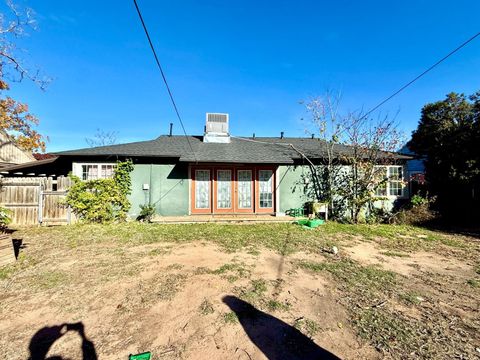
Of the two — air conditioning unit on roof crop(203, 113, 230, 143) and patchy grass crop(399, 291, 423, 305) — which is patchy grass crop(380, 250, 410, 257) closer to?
patchy grass crop(399, 291, 423, 305)

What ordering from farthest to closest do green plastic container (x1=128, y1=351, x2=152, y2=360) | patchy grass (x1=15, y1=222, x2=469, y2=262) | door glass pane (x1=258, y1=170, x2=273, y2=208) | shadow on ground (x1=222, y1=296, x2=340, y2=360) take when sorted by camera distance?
door glass pane (x1=258, y1=170, x2=273, y2=208) → patchy grass (x1=15, y1=222, x2=469, y2=262) → shadow on ground (x1=222, y1=296, x2=340, y2=360) → green plastic container (x1=128, y1=351, x2=152, y2=360)

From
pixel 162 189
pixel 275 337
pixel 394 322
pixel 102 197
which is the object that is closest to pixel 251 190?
pixel 162 189

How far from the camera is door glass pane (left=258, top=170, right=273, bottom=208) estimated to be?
1001cm

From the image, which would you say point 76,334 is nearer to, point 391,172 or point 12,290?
point 12,290

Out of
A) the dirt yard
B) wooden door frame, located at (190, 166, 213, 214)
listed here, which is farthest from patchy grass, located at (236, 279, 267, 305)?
wooden door frame, located at (190, 166, 213, 214)

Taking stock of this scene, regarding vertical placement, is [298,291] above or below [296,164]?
below

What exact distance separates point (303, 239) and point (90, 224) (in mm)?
7685

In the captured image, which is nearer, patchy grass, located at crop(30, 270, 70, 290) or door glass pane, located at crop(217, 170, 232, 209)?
patchy grass, located at crop(30, 270, 70, 290)

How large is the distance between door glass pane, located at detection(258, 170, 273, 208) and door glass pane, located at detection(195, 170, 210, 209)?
236cm

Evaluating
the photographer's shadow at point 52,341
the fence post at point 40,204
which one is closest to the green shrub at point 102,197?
the fence post at point 40,204

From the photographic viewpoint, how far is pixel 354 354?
2297mm

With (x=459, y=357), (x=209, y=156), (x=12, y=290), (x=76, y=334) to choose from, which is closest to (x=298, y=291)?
(x=459, y=357)

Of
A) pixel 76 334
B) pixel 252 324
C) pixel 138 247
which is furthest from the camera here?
pixel 138 247

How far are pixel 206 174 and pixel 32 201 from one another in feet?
21.3
